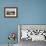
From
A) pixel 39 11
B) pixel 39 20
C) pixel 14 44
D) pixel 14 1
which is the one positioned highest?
pixel 14 1

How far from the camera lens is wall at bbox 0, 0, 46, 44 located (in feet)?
15.4

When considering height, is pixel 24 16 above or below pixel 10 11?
below

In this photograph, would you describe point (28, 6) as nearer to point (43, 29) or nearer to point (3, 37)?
point (43, 29)

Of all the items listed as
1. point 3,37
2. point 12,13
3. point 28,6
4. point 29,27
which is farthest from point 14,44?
point 28,6

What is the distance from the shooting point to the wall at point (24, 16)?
471 centimetres

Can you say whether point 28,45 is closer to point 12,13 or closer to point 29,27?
point 29,27

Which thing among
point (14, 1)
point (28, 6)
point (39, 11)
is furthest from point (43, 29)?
point (14, 1)

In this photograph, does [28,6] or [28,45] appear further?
[28,6]

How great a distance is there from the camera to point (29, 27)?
4.62m

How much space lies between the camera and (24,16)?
15.5ft

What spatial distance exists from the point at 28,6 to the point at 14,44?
1.37m

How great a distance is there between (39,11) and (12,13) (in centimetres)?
92

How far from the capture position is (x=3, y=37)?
4703 mm

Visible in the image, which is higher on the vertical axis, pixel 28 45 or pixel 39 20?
pixel 39 20
